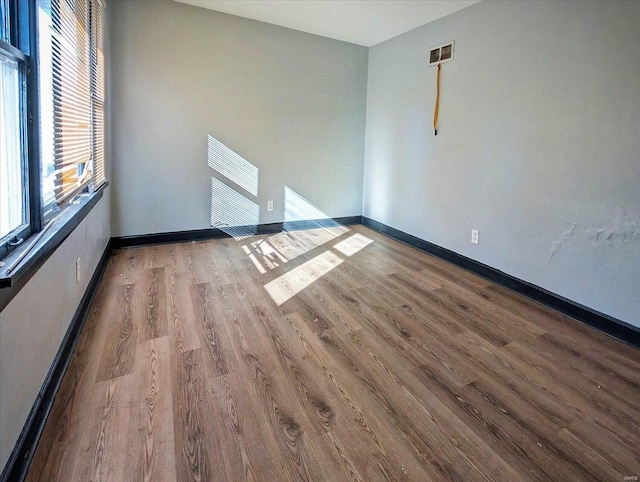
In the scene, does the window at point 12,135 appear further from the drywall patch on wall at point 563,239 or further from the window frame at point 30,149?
the drywall patch on wall at point 563,239

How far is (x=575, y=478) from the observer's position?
127cm

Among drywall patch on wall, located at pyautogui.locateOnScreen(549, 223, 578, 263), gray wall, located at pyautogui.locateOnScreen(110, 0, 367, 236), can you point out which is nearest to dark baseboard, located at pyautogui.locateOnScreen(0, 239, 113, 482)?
gray wall, located at pyautogui.locateOnScreen(110, 0, 367, 236)

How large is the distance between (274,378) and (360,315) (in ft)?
2.77

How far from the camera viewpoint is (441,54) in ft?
11.2

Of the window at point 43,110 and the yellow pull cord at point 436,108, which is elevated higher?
the yellow pull cord at point 436,108

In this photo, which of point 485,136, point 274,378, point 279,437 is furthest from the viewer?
point 485,136

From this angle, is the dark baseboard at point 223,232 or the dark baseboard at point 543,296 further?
the dark baseboard at point 223,232

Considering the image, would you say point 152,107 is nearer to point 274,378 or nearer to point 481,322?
point 274,378

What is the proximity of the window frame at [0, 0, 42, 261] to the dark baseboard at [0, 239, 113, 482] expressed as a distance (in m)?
0.62

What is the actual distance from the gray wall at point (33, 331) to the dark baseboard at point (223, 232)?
157 centimetres

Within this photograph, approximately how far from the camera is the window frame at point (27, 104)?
49.8 inches

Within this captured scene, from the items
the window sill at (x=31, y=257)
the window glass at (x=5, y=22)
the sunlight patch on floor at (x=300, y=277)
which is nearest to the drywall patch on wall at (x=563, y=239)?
the sunlight patch on floor at (x=300, y=277)

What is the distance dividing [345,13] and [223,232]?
2543 mm

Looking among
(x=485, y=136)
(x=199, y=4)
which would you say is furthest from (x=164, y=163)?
(x=485, y=136)
